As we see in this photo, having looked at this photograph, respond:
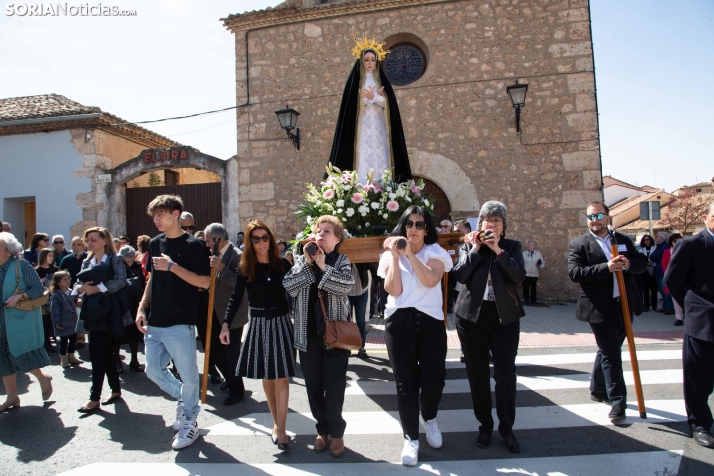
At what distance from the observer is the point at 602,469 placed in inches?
127

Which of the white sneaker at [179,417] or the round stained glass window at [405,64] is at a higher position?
the round stained glass window at [405,64]

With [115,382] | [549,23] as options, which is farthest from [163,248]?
[549,23]

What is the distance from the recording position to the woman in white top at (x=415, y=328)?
349 cm

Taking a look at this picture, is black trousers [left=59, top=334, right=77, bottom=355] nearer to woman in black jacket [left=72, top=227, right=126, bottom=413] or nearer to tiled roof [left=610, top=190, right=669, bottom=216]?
woman in black jacket [left=72, top=227, right=126, bottom=413]

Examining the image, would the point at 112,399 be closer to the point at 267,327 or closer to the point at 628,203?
the point at 267,327

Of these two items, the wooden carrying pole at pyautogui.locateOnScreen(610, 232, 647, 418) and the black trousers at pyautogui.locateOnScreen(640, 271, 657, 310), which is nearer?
the wooden carrying pole at pyautogui.locateOnScreen(610, 232, 647, 418)

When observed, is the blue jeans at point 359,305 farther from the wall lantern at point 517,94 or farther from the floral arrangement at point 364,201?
the wall lantern at point 517,94

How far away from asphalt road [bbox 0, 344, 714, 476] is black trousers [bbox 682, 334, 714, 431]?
173 mm

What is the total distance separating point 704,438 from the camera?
3533mm

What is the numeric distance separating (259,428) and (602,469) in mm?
2655

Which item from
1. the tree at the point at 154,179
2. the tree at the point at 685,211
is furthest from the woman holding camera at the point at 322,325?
the tree at the point at 685,211

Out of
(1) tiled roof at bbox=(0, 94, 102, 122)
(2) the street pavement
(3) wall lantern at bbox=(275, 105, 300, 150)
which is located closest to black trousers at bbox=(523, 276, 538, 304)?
(2) the street pavement

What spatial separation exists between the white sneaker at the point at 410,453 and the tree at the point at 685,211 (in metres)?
32.6

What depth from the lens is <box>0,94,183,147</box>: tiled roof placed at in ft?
42.6
